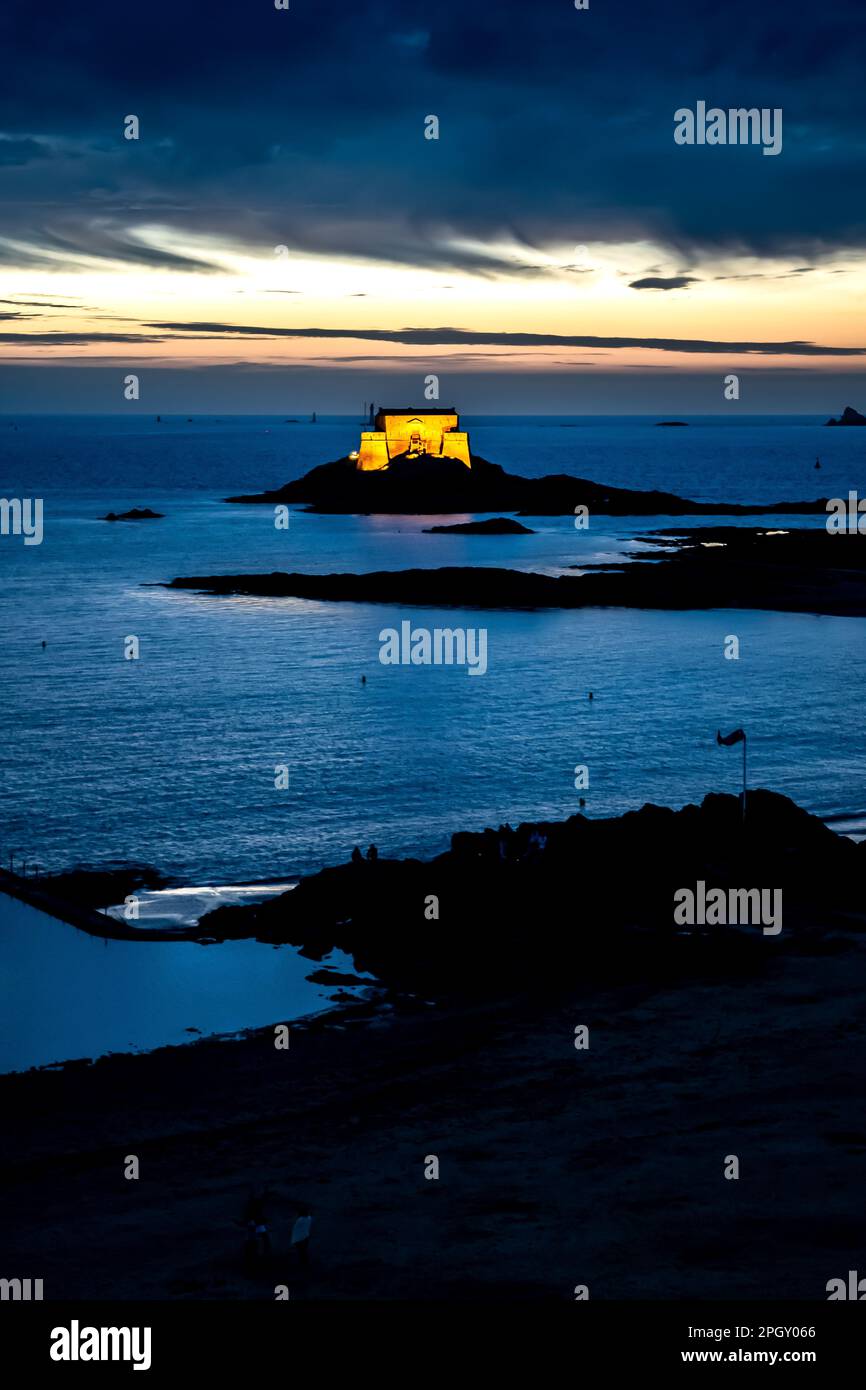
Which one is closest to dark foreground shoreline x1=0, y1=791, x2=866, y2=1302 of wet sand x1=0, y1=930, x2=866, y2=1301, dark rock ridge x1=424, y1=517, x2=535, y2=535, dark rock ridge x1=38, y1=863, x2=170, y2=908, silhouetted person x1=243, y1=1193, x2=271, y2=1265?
wet sand x1=0, y1=930, x2=866, y2=1301

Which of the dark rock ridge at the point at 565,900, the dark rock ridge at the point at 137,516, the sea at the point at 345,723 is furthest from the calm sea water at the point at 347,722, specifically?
the dark rock ridge at the point at 137,516

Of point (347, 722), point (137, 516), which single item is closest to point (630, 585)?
point (347, 722)

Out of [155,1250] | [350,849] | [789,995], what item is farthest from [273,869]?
[155,1250]

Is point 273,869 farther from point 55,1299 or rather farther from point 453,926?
A: point 55,1299

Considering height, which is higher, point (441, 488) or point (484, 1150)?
point (441, 488)

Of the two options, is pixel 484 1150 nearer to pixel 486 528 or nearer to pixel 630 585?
pixel 630 585

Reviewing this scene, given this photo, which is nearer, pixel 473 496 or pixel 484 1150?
pixel 484 1150
